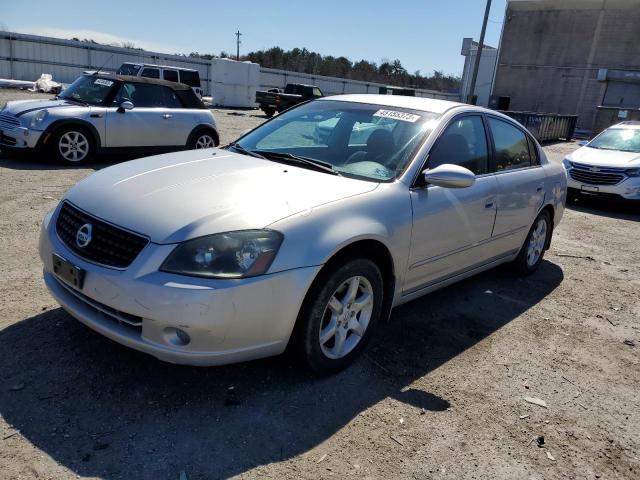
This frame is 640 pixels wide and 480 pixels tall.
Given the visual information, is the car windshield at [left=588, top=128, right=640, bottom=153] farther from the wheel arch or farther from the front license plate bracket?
the front license plate bracket

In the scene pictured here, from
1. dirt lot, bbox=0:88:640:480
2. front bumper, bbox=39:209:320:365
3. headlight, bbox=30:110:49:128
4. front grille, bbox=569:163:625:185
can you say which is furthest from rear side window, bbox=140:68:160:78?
front bumper, bbox=39:209:320:365

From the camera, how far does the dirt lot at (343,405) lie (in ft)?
8.12

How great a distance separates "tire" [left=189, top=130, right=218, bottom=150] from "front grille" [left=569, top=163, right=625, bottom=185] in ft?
23.5

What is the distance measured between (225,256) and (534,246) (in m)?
3.94

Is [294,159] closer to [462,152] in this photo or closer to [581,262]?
[462,152]

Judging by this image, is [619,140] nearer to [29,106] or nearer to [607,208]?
[607,208]

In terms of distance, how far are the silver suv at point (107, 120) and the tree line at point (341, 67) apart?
64.9m

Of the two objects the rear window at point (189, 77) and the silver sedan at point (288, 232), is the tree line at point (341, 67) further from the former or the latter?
the silver sedan at point (288, 232)

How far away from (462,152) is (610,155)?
7.84 meters

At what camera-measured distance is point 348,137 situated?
4.02 m

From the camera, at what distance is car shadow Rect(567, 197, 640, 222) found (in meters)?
9.58

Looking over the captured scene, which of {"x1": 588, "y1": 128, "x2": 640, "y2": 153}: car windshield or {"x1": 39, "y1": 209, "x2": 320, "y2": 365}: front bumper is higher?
{"x1": 588, "y1": 128, "x2": 640, "y2": 153}: car windshield

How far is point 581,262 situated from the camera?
250 inches

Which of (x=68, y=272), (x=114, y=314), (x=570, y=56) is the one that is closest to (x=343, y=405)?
(x=114, y=314)
